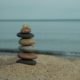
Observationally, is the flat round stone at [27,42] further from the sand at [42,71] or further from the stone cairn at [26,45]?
the sand at [42,71]

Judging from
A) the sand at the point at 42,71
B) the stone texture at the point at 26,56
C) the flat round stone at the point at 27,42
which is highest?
the flat round stone at the point at 27,42

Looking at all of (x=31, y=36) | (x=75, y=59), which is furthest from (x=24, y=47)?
(x=75, y=59)

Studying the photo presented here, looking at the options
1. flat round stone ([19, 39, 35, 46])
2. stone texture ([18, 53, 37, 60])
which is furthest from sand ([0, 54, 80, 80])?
flat round stone ([19, 39, 35, 46])

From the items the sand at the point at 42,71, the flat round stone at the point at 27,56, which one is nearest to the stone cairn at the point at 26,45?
the flat round stone at the point at 27,56

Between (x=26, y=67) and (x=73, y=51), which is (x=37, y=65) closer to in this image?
(x=26, y=67)

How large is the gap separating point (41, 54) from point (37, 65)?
1.34 metres

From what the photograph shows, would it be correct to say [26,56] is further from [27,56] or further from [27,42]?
[27,42]

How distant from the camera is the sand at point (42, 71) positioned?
5461mm

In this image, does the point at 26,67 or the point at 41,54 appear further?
the point at 41,54

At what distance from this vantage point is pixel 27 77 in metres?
5.40

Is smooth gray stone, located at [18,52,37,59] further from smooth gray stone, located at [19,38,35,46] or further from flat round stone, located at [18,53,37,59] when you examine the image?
smooth gray stone, located at [19,38,35,46]

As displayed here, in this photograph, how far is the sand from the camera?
5.46 m

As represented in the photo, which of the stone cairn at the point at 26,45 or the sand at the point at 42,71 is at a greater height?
the stone cairn at the point at 26,45

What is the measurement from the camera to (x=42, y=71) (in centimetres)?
577
